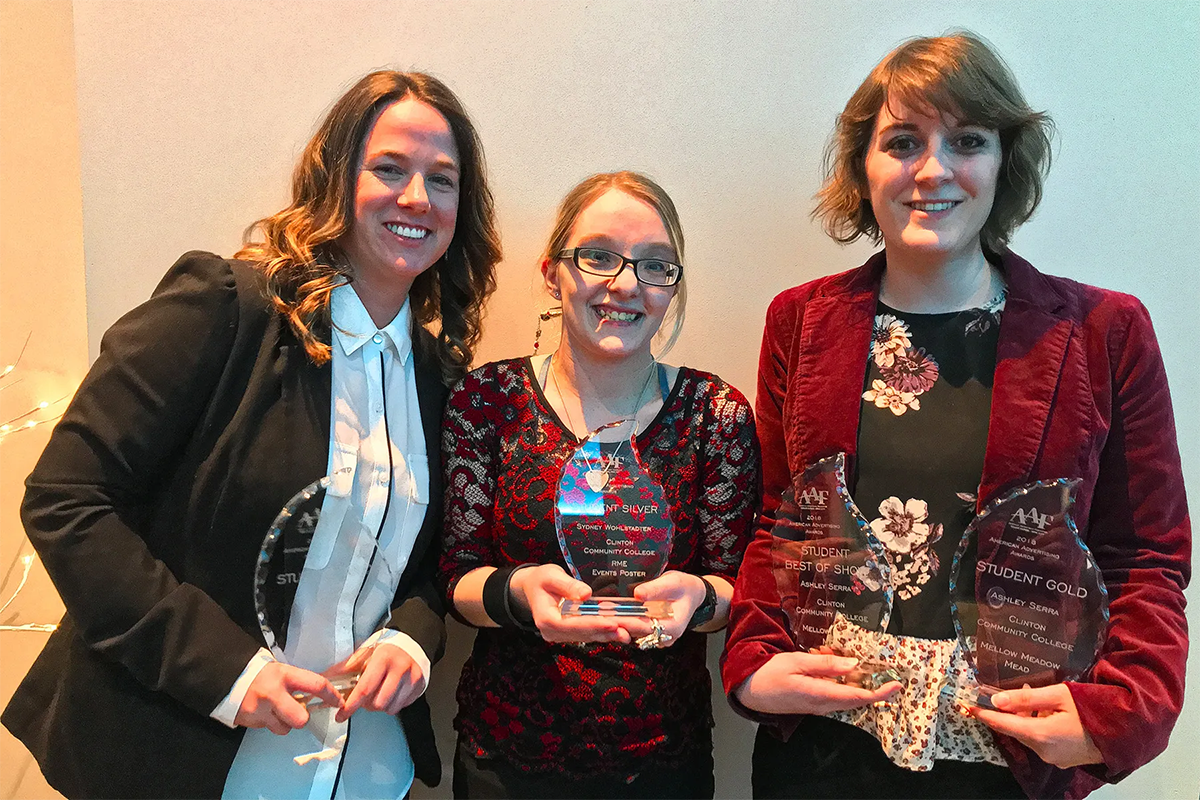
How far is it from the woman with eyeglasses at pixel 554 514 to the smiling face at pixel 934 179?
16.3 inches

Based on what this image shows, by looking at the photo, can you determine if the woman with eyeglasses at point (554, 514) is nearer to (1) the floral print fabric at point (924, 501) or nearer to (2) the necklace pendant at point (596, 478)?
(2) the necklace pendant at point (596, 478)

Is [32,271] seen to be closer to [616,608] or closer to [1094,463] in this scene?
[616,608]

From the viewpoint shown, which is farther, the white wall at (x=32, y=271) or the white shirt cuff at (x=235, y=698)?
the white wall at (x=32, y=271)

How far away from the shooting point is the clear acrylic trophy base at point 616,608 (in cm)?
130

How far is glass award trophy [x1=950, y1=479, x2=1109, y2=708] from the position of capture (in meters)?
1.16

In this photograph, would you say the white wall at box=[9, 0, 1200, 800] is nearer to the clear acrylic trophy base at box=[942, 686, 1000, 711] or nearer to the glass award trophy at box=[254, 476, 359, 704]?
the glass award trophy at box=[254, 476, 359, 704]

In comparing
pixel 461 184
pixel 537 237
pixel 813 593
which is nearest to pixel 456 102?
pixel 461 184

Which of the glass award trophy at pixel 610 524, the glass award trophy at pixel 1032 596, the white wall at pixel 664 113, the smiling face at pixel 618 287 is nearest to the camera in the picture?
the glass award trophy at pixel 1032 596

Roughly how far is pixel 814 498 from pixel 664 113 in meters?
1.05

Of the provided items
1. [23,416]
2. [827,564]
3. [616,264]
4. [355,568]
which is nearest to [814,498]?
[827,564]

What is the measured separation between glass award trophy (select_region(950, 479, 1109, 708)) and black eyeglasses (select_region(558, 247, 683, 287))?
687mm

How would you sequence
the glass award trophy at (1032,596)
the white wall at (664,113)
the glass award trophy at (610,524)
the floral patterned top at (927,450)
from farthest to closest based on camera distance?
the white wall at (664,113), the glass award trophy at (610,524), the floral patterned top at (927,450), the glass award trophy at (1032,596)

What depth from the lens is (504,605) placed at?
1.37 meters

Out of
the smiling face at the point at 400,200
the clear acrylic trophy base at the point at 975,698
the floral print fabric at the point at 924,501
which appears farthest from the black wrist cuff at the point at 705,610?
the smiling face at the point at 400,200
